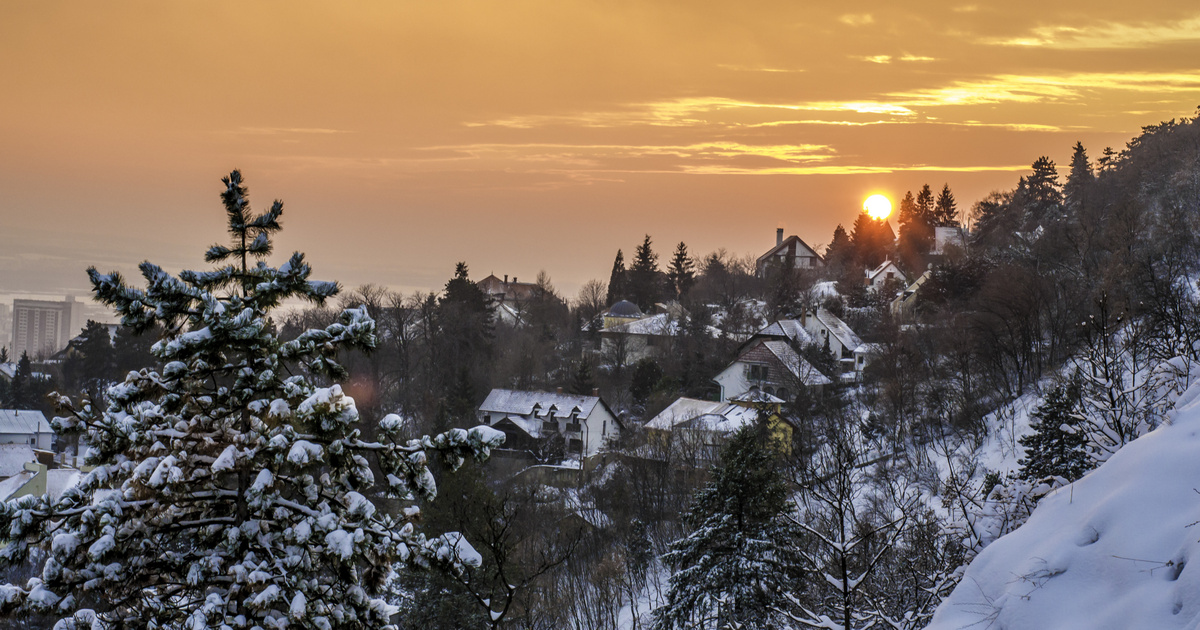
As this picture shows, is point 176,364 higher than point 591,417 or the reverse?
higher

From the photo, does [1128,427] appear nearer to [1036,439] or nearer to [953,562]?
[953,562]

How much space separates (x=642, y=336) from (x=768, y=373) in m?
15.8

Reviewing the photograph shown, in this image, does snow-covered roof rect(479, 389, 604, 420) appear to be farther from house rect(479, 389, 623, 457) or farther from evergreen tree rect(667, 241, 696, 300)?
evergreen tree rect(667, 241, 696, 300)

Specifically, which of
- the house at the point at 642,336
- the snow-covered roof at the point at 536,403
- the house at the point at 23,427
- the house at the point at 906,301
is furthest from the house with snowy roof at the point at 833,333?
the house at the point at 23,427

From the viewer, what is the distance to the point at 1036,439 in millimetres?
17297

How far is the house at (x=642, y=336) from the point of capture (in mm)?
60031

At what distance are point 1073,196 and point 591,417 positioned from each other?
33.6 meters

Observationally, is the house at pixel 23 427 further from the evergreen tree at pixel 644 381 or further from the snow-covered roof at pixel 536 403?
the evergreen tree at pixel 644 381

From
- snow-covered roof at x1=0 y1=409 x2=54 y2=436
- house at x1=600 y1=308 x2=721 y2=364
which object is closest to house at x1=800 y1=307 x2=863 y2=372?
house at x1=600 y1=308 x2=721 y2=364

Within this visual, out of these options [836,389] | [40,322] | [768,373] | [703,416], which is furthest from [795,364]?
[40,322]

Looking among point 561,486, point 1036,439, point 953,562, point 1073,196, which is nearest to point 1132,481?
point 953,562

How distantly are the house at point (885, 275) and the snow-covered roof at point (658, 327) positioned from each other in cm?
1397

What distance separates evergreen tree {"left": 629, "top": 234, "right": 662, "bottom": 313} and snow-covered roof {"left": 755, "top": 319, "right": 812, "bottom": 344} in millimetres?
23943

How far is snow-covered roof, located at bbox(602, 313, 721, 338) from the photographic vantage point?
198ft
